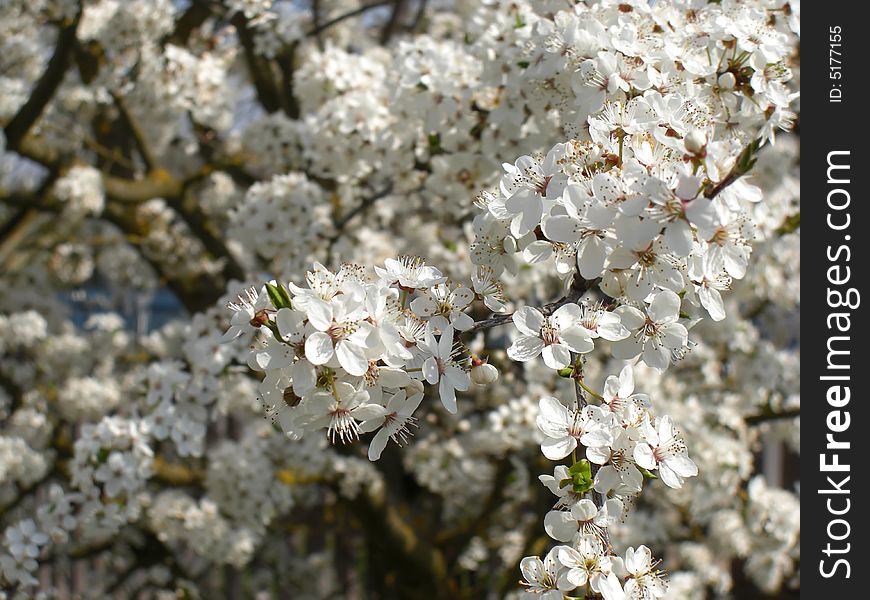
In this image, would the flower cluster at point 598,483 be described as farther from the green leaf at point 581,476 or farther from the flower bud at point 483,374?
the flower bud at point 483,374

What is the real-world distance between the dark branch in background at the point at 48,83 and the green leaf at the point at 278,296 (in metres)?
2.12

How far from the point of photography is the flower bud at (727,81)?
194cm

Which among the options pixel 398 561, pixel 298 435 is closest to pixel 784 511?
pixel 398 561

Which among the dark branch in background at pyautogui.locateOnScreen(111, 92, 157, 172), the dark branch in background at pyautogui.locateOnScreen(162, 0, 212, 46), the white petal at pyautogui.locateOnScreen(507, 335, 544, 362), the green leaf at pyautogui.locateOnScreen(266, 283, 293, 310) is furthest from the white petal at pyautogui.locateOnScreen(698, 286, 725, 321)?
the dark branch in background at pyautogui.locateOnScreen(162, 0, 212, 46)

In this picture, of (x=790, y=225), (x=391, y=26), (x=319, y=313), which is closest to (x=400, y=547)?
(x=790, y=225)

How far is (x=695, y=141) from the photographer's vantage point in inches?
53.5

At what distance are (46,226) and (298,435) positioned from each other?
12.7 feet

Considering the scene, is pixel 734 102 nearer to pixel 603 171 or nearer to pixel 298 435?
pixel 603 171

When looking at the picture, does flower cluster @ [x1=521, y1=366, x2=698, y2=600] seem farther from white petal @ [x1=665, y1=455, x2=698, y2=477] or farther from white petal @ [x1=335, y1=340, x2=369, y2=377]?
white petal @ [x1=335, y1=340, x2=369, y2=377]

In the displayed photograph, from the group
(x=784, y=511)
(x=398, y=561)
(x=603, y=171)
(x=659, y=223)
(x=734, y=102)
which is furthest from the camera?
(x=398, y=561)

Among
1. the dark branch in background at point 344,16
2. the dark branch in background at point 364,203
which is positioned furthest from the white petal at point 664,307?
the dark branch in background at point 344,16

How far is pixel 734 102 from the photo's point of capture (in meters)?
1.96

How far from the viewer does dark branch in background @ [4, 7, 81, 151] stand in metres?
3.09

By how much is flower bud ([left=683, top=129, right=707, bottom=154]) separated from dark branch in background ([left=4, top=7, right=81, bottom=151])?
7.96ft
